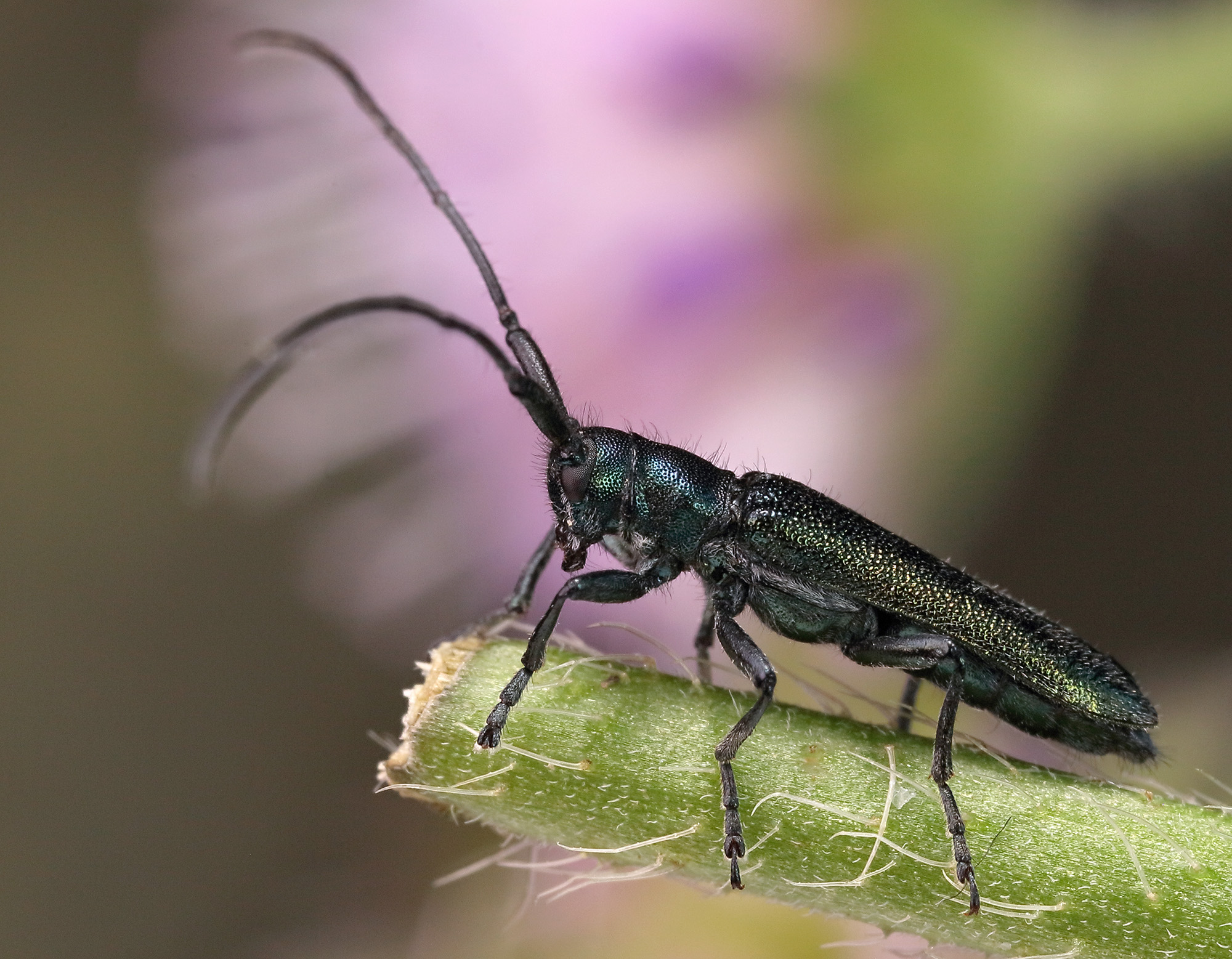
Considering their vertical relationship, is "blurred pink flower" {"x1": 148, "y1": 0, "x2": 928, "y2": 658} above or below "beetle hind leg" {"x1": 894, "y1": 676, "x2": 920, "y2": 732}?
above

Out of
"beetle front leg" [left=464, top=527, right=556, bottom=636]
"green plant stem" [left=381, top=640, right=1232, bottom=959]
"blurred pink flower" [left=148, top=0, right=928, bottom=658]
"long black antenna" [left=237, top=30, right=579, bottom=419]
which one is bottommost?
"green plant stem" [left=381, top=640, right=1232, bottom=959]

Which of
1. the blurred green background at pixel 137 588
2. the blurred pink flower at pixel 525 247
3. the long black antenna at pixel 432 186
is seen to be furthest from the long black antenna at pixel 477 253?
the blurred green background at pixel 137 588

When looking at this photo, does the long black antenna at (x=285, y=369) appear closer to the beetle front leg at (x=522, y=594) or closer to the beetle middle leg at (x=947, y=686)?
the beetle front leg at (x=522, y=594)

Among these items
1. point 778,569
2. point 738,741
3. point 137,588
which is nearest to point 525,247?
point 778,569

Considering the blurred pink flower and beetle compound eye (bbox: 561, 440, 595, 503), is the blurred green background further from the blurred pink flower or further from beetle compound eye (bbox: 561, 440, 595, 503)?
beetle compound eye (bbox: 561, 440, 595, 503)

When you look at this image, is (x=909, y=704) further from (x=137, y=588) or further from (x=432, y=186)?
(x=137, y=588)

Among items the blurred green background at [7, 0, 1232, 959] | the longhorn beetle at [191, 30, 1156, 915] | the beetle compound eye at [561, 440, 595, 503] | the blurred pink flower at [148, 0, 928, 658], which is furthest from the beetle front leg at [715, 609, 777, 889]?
the blurred green background at [7, 0, 1232, 959]

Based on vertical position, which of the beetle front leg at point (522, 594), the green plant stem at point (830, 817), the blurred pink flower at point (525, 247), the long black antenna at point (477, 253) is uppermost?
the blurred pink flower at point (525, 247)
